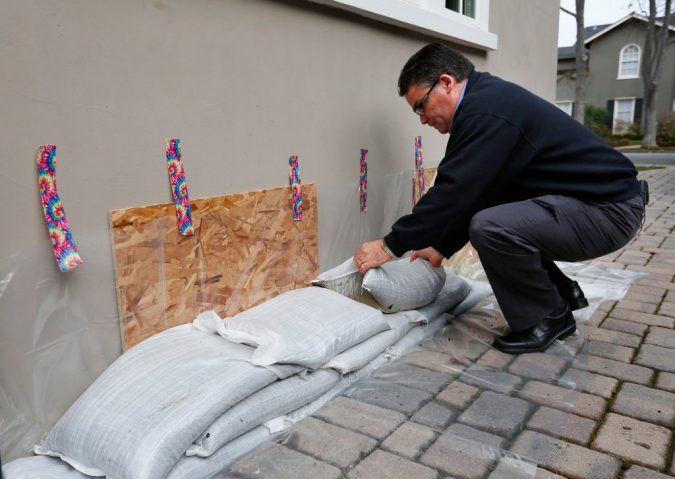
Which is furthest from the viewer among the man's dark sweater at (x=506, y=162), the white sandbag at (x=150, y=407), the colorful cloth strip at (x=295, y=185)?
the colorful cloth strip at (x=295, y=185)

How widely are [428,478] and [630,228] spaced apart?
1495 millimetres

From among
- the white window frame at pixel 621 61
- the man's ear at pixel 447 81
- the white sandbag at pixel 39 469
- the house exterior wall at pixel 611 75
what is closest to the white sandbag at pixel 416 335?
the man's ear at pixel 447 81

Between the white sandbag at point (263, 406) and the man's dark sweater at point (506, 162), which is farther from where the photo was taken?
the man's dark sweater at point (506, 162)

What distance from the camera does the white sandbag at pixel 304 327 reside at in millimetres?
1842

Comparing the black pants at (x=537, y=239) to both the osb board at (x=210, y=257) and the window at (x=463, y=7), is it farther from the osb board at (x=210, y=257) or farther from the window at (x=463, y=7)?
the window at (x=463, y=7)

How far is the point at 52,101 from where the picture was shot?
5.22 feet

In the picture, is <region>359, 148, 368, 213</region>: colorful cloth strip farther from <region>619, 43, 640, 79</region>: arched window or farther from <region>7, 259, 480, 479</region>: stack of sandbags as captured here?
<region>619, 43, 640, 79</region>: arched window

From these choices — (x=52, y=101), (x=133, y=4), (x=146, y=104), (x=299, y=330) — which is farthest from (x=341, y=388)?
(x=133, y=4)

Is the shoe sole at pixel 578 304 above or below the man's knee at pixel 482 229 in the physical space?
below

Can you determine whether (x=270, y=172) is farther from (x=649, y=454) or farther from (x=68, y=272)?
(x=649, y=454)

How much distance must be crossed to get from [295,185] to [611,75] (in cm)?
3047

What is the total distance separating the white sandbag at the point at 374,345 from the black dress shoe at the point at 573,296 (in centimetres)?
76

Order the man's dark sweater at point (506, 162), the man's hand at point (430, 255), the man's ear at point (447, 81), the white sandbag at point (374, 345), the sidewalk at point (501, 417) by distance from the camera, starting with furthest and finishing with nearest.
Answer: the man's hand at point (430, 255) < the man's ear at point (447, 81) < the man's dark sweater at point (506, 162) < the white sandbag at point (374, 345) < the sidewalk at point (501, 417)

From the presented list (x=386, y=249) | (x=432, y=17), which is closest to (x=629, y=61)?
(x=432, y=17)
